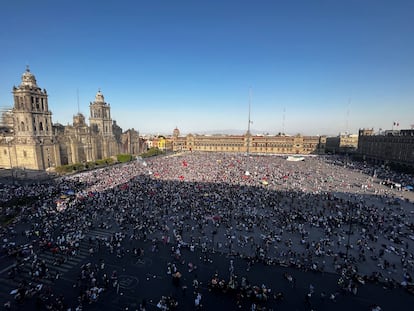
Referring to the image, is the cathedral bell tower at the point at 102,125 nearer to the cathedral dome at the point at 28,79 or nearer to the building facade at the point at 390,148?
the cathedral dome at the point at 28,79

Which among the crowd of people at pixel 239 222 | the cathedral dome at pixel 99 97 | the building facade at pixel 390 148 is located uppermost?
the cathedral dome at pixel 99 97

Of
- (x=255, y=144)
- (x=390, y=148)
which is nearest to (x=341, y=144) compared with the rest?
(x=255, y=144)

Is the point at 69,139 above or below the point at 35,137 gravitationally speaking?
below

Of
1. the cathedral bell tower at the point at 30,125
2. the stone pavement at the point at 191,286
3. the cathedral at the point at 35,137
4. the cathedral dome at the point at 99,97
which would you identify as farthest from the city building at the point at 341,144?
the cathedral bell tower at the point at 30,125

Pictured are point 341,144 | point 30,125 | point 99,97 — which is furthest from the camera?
point 341,144

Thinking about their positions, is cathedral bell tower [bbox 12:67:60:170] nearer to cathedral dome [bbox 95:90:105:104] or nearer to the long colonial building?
cathedral dome [bbox 95:90:105:104]

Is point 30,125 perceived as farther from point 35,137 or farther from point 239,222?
point 239,222

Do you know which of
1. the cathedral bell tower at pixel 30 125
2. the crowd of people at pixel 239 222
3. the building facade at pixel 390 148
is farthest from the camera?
the building facade at pixel 390 148
